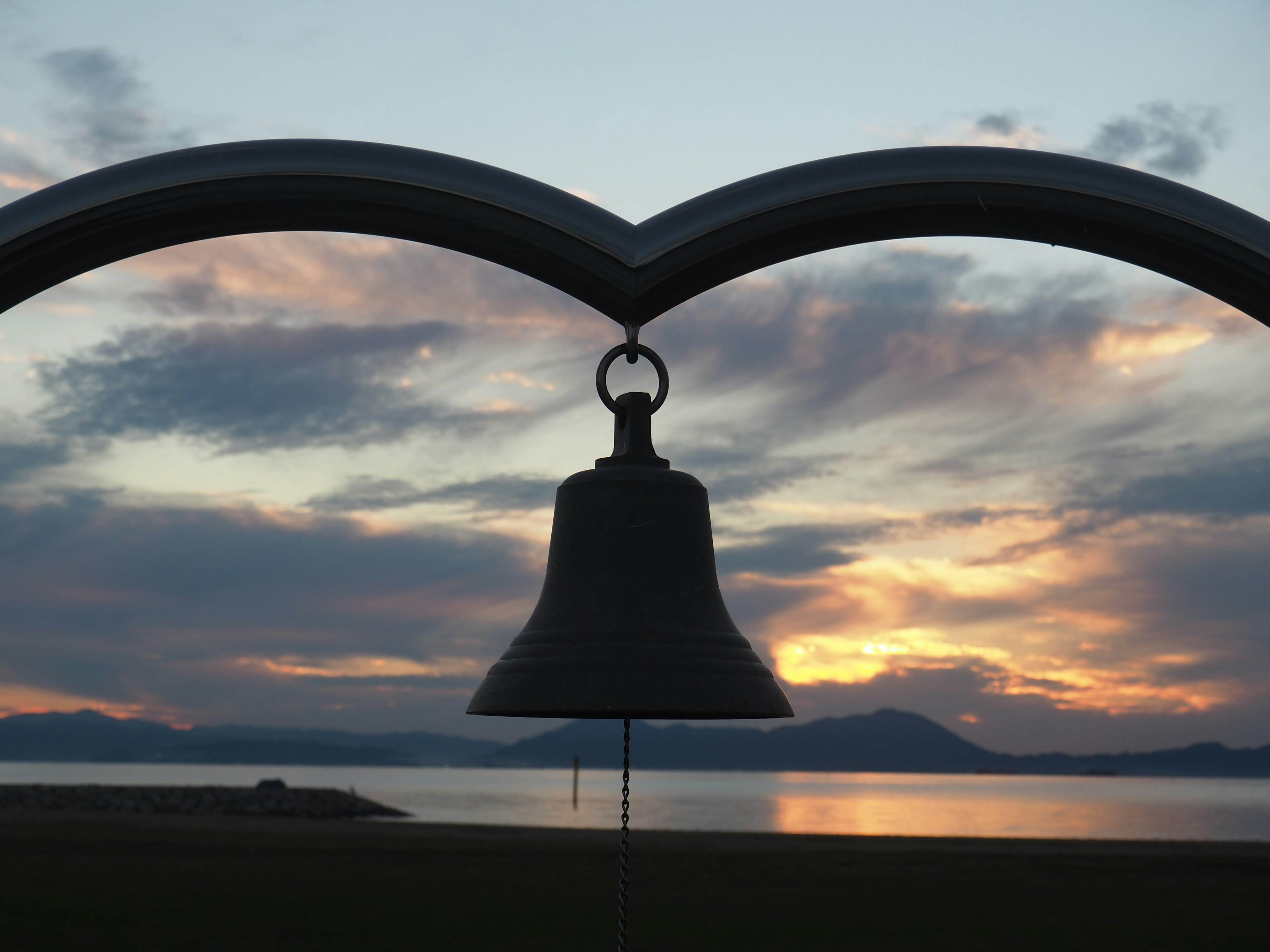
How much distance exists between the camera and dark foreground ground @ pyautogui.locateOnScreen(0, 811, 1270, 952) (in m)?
14.5

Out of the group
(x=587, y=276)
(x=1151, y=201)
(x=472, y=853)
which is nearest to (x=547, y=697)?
(x=587, y=276)

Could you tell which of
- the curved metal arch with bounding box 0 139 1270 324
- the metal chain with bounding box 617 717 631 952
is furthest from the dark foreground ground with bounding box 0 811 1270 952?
the curved metal arch with bounding box 0 139 1270 324

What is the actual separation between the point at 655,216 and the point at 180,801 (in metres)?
50.4

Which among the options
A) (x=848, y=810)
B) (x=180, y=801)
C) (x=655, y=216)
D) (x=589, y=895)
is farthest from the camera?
(x=848, y=810)

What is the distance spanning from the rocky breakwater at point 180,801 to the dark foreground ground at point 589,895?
1910 cm

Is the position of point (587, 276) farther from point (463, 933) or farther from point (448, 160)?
point (463, 933)

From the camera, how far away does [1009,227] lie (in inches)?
106

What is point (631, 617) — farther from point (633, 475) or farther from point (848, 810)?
point (848, 810)

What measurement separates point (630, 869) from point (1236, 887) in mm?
10000

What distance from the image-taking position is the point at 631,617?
2822 mm

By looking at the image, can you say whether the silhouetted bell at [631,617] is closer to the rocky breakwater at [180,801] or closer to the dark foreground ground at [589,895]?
the dark foreground ground at [589,895]

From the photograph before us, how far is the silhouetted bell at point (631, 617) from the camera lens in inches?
105

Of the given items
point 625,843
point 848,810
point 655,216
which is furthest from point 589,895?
point 848,810

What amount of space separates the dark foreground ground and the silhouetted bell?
11632 mm
